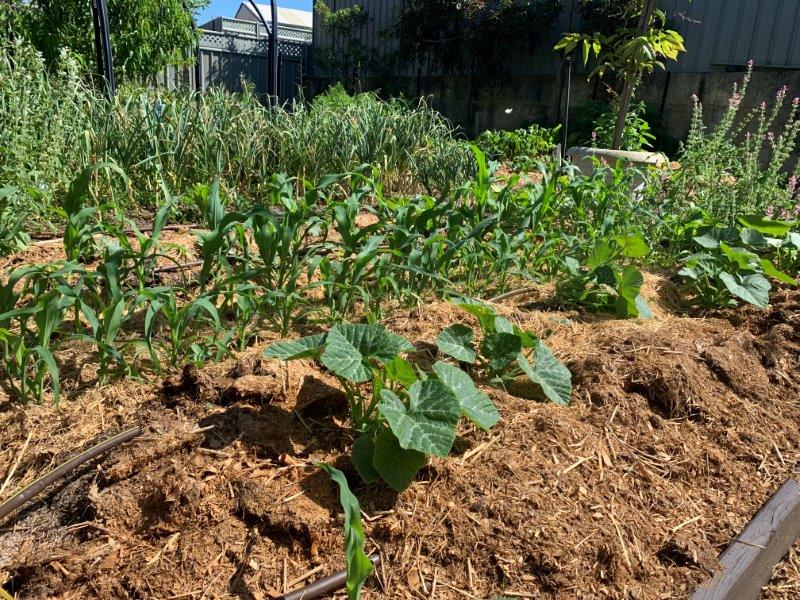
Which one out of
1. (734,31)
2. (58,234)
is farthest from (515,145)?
(58,234)

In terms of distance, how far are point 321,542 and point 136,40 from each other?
29.2 ft

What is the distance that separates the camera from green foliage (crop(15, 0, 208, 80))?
8.01m

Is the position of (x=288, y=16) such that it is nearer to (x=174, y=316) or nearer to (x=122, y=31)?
(x=122, y=31)

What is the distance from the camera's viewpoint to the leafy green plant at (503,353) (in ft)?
5.76

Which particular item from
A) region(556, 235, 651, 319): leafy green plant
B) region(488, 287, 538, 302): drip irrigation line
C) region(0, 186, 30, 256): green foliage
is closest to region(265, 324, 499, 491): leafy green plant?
region(488, 287, 538, 302): drip irrigation line

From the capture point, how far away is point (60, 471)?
1.43 m

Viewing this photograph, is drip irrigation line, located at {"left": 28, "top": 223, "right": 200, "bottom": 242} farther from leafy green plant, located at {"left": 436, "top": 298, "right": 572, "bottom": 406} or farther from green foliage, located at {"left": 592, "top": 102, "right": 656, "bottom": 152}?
green foliage, located at {"left": 592, "top": 102, "right": 656, "bottom": 152}

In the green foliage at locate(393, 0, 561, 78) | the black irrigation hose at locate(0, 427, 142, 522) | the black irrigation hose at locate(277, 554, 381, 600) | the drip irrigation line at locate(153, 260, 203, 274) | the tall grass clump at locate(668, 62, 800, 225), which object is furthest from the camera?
the green foliage at locate(393, 0, 561, 78)

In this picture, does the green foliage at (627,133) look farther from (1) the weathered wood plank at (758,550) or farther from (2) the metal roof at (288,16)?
(2) the metal roof at (288,16)

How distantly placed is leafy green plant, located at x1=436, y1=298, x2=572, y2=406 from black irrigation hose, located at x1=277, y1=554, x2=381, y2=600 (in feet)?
2.29

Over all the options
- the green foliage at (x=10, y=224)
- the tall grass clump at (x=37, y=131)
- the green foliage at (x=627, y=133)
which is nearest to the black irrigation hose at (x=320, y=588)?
the green foliage at (x=10, y=224)

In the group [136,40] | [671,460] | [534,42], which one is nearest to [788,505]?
[671,460]

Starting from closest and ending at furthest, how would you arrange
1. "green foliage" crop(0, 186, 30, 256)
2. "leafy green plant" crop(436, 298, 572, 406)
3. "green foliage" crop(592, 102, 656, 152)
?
"leafy green plant" crop(436, 298, 572, 406) < "green foliage" crop(0, 186, 30, 256) < "green foliage" crop(592, 102, 656, 152)

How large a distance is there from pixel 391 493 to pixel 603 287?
1.66m
